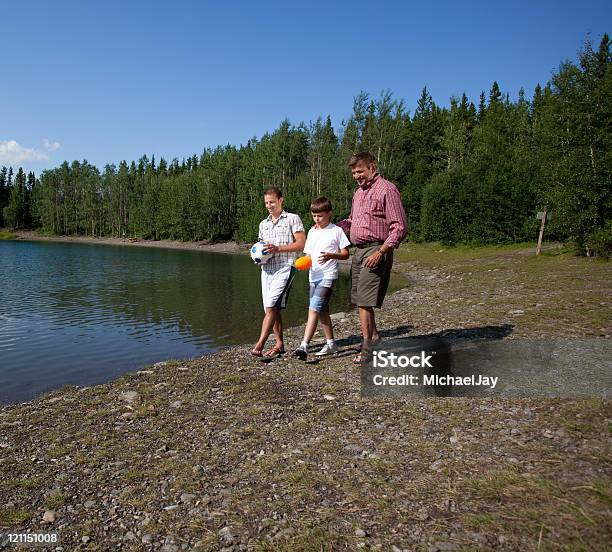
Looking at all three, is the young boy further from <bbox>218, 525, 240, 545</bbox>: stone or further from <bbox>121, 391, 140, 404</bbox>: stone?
<bbox>218, 525, 240, 545</bbox>: stone

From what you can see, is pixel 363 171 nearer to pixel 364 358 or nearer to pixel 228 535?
pixel 364 358

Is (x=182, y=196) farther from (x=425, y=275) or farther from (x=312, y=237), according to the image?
(x=312, y=237)

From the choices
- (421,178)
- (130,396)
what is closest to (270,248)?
(130,396)

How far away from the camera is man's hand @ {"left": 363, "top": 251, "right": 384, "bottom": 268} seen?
6.22 meters

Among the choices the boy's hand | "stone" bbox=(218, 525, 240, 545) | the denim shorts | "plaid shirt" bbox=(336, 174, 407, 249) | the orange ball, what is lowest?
"stone" bbox=(218, 525, 240, 545)

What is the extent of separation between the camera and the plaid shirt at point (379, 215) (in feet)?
20.6

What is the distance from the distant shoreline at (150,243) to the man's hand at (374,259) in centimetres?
6291

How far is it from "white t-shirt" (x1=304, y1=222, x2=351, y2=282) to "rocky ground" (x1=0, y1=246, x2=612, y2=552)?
4.97ft

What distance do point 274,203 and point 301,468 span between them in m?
4.57

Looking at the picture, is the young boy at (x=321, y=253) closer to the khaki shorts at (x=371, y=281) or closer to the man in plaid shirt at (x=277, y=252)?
the man in plaid shirt at (x=277, y=252)

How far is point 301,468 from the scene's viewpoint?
12.4ft

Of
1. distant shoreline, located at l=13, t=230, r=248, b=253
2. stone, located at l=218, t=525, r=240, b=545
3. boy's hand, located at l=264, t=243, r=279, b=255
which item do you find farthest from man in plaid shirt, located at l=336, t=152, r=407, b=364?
distant shoreline, located at l=13, t=230, r=248, b=253

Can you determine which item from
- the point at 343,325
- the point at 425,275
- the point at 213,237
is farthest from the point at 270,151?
the point at 343,325

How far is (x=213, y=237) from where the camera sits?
82375 millimetres
